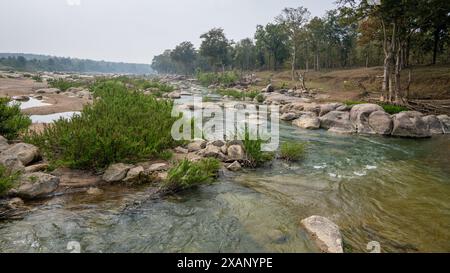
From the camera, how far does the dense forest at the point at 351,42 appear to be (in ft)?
73.5

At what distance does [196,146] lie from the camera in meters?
11.0

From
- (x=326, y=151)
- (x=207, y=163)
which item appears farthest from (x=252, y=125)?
(x=207, y=163)

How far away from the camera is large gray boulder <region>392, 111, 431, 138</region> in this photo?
1562 centimetres

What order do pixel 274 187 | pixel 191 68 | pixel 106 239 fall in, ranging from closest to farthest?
1. pixel 106 239
2. pixel 274 187
3. pixel 191 68

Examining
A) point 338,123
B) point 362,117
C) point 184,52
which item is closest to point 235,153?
point 338,123

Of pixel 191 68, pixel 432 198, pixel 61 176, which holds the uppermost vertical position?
pixel 191 68

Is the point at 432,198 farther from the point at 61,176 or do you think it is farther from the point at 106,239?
the point at 61,176

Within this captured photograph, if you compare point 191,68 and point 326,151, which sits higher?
point 191,68

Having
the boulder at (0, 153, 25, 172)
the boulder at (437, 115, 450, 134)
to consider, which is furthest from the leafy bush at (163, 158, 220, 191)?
the boulder at (437, 115, 450, 134)

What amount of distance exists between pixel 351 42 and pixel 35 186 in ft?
207

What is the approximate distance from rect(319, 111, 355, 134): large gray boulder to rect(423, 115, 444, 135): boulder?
4.28m

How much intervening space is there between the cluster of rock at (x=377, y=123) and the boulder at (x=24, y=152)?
14.3 meters

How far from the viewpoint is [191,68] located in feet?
404
